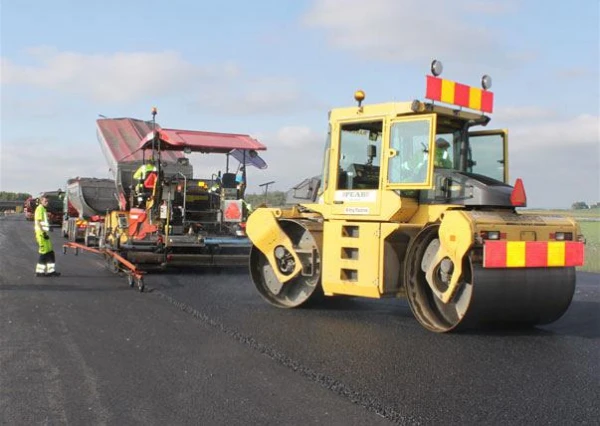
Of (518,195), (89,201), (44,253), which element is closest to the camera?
(518,195)

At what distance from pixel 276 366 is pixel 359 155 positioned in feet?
9.41

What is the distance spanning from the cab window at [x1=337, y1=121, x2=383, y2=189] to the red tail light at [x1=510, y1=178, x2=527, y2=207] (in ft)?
4.72

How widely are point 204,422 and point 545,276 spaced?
12.2 ft

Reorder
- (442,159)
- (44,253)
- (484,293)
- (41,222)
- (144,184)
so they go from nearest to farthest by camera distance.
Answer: (484,293) < (442,159) < (44,253) < (41,222) < (144,184)

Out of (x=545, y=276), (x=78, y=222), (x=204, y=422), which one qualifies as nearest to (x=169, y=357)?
(x=204, y=422)

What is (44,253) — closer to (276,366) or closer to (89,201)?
(276,366)

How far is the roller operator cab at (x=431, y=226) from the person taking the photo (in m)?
5.69

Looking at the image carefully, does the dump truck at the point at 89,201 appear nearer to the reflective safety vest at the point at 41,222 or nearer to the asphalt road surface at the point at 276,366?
the reflective safety vest at the point at 41,222

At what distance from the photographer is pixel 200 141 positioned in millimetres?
11367

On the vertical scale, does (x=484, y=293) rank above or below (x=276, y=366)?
above

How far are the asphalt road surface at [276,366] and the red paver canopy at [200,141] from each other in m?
3.89

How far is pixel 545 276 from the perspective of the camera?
592 centimetres

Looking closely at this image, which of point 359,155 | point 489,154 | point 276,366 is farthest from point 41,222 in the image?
point 489,154

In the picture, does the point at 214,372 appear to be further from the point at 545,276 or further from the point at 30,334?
the point at 545,276
